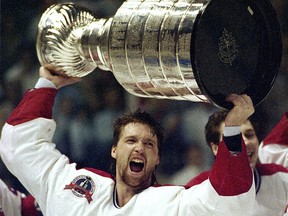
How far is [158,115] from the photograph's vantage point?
8.50 feet

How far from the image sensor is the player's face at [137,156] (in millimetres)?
1707

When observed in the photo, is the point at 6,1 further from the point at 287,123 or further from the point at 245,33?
the point at 245,33

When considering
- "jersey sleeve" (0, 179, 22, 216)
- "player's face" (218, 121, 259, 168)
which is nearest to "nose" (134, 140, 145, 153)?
"player's face" (218, 121, 259, 168)

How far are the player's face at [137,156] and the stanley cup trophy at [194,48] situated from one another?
0.77ft

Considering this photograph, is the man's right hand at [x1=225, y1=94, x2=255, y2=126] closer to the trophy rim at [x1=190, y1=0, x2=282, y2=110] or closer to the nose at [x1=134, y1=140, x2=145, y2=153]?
the trophy rim at [x1=190, y1=0, x2=282, y2=110]

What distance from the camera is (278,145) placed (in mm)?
2156

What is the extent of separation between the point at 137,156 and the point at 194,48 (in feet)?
1.57

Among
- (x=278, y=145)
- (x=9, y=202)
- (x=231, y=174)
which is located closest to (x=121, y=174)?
(x=231, y=174)

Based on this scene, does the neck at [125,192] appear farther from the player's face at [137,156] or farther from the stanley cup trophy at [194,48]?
the stanley cup trophy at [194,48]

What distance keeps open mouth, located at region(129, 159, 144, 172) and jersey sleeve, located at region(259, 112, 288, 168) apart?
1.96 feet

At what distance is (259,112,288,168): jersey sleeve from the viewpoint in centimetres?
213

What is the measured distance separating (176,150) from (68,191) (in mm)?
911

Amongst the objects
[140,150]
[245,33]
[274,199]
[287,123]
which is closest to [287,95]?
[287,123]

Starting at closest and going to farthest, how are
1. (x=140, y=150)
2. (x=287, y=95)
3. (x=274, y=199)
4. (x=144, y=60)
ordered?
(x=144, y=60) < (x=140, y=150) < (x=274, y=199) < (x=287, y=95)
